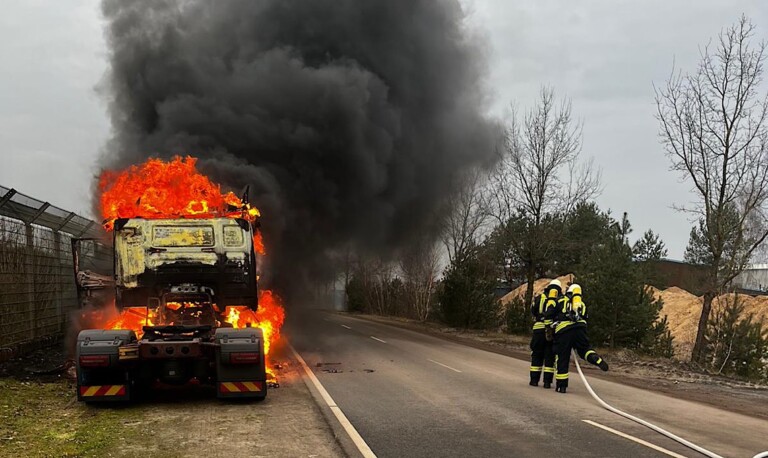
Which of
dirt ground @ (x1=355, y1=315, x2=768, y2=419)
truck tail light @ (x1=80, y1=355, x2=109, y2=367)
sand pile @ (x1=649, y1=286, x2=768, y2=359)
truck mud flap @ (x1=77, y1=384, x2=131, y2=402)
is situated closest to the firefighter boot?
dirt ground @ (x1=355, y1=315, x2=768, y2=419)

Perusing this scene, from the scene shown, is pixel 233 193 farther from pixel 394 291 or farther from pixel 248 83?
pixel 394 291

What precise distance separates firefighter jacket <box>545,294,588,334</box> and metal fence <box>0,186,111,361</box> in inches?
316

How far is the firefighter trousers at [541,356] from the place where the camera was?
31.1ft

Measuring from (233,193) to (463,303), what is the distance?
566 inches

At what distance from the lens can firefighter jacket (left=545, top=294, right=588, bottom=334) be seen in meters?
9.20

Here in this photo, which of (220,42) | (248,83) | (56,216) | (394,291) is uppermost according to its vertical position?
(220,42)

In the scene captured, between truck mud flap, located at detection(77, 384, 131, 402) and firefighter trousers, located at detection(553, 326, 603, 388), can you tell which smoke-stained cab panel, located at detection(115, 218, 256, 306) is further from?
firefighter trousers, located at detection(553, 326, 603, 388)

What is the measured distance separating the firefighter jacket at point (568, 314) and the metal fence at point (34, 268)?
8031mm

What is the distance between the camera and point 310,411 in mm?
7223

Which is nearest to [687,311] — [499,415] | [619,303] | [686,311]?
[686,311]

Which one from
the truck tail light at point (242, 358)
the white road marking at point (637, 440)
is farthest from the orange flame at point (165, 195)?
the white road marking at point (637, 440)

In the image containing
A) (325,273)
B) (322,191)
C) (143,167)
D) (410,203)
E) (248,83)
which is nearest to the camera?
(143,167)

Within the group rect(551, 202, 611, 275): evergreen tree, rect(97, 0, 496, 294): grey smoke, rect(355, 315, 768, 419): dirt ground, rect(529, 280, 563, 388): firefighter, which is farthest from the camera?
rect(551, 202, 611, 275): evergreen tree

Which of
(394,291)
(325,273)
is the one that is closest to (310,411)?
(325,273)
